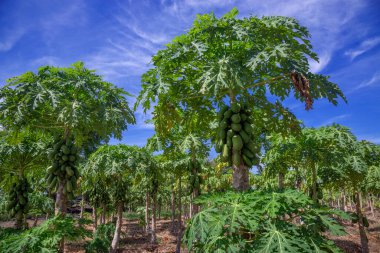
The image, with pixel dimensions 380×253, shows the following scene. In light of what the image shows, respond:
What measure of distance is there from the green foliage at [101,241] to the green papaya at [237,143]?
10992mm

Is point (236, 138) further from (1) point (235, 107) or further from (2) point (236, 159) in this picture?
(1) point (235, 107)

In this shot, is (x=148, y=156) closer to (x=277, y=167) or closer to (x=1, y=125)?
(x=277, y=167)

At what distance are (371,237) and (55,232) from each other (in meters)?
25.4

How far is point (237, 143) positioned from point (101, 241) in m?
13.1

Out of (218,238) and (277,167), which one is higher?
(277,167)

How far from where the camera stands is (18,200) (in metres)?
10.9

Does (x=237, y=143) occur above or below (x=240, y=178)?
above

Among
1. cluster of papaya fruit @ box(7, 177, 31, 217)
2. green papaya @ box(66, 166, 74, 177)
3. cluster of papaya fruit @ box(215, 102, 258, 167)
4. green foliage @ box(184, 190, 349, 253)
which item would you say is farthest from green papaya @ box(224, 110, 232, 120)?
cluster of papaya fruit @ box(7, 177, 31, 217)

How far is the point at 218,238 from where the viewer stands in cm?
380

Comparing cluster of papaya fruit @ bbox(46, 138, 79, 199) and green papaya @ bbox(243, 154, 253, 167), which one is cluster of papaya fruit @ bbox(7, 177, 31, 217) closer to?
cluster of papaya fruit @ bbox(46, 138, 79, 199)

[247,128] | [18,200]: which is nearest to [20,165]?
[18,200]

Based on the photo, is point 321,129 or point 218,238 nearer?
point 218,238

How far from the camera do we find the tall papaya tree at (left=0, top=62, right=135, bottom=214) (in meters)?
6.90

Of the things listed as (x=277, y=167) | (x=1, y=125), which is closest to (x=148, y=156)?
(x=277, y=167)
